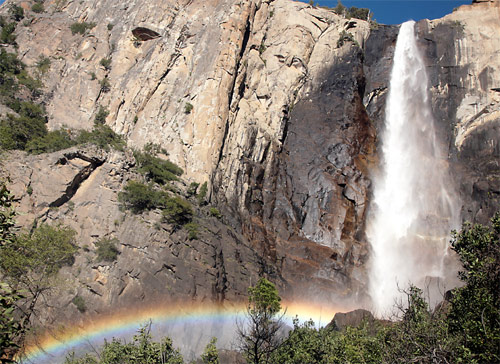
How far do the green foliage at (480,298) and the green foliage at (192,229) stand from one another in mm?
19046

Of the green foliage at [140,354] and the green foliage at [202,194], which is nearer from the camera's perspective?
the green foliage at [140,354]

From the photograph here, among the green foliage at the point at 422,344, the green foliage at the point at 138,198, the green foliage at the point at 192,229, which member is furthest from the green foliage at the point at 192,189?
the green foliage at the point at 422,344

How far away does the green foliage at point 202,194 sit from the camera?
1244 inches

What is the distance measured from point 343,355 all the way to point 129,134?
2750 centimetres

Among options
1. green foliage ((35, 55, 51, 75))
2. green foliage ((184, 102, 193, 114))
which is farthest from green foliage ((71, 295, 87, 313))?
green foliage ((35, 55, 51, 75))

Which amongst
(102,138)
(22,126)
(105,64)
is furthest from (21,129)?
(105,64)

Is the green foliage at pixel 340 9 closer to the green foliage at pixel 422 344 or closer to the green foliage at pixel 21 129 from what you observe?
the green foliage at pixel 21 129

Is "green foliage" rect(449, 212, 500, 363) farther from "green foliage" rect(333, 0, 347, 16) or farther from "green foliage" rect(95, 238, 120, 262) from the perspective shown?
"green foliage" rect(333, 0, 347, 16)

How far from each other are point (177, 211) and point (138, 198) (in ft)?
9.31

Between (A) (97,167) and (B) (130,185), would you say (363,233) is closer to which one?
(B) (130,185)

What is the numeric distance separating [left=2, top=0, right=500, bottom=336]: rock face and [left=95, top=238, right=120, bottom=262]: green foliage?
0.53 meters

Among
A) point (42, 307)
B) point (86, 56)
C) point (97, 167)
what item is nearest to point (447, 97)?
point (97, 167)

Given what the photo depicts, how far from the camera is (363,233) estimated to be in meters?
33.8

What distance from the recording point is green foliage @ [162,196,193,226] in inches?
1095
